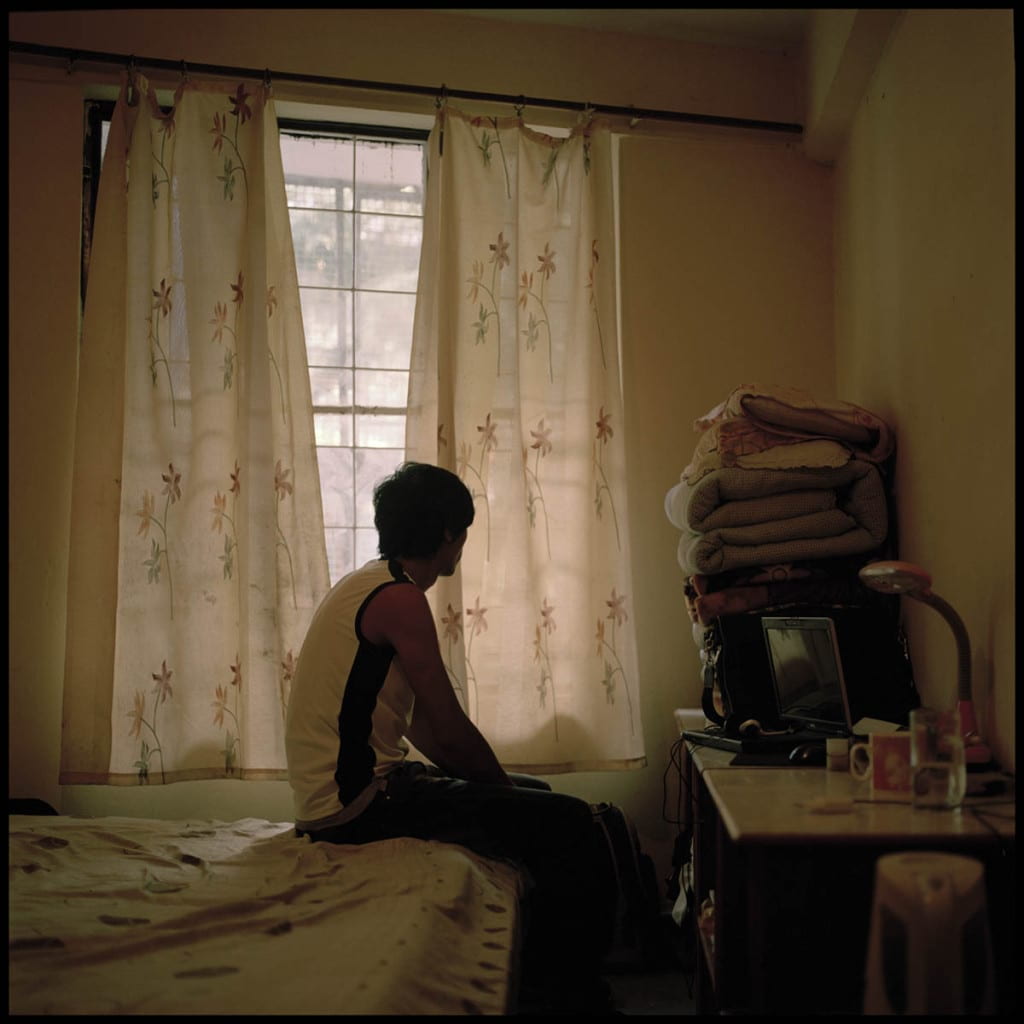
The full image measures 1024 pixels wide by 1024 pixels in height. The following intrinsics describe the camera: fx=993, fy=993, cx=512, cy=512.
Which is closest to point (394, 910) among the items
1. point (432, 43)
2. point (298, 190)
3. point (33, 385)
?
point (33, 385)

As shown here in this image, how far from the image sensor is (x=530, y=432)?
3143mm

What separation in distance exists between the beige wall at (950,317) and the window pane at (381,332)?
1.47 metres

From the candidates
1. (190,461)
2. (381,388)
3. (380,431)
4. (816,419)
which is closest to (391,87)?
(381,388)

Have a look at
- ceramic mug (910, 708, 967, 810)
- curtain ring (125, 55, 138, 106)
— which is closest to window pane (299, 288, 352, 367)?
curtain ring (125, 55, 138, 106)

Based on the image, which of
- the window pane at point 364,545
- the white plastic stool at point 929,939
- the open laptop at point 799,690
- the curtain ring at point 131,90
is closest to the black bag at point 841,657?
the open laptop at point 799,690

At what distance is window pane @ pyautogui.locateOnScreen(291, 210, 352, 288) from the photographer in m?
3.29

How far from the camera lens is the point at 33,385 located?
3035 millimetres

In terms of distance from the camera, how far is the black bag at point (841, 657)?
2.31m

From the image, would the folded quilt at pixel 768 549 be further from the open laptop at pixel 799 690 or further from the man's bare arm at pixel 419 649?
the man's bare arm at pixel 419 649

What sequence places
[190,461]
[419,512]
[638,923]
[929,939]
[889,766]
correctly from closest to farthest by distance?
[929,939], [889,766], [419,512], [638,923], [190,461]

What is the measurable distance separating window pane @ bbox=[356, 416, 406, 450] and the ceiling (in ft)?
4.50

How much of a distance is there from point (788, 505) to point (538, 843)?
1.09 meters

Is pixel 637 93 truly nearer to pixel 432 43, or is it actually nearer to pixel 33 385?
pixel 432 43

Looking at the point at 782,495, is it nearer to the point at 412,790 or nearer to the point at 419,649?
the point at 419,649
